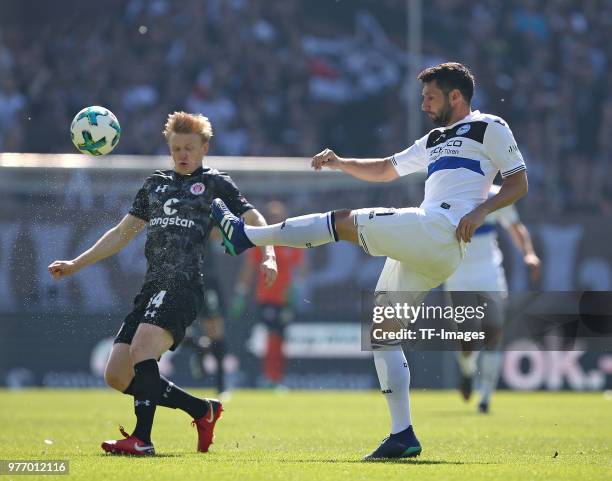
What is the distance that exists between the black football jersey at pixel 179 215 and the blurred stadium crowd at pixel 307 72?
38.9 feet

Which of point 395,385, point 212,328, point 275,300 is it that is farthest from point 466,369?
point 395,385

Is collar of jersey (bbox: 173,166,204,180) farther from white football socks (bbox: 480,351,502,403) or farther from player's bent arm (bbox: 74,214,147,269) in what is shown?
white football socks (bbox: 480,351,502,403)

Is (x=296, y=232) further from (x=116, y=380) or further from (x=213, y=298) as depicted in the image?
(x=213, y=298)

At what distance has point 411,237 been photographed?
7469 millimetres

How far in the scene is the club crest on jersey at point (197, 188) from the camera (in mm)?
7996

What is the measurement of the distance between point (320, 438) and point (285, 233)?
104 inches

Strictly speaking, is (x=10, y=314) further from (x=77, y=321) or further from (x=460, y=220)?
(x=460, y=220)

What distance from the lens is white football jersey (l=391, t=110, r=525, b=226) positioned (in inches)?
303

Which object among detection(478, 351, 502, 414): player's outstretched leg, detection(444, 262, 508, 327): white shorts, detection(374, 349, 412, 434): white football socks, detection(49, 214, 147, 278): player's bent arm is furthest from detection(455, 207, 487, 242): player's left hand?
detection(478, 351, 502, 414): player's outstretched leg

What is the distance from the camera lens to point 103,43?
21.4m

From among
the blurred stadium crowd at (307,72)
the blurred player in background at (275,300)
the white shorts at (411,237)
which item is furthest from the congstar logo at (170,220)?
the blurred stadium crowd at (307,72)

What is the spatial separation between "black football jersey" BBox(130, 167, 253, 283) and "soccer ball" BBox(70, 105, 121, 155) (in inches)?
21.6

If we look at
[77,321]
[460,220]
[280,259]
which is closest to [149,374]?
[460,220]

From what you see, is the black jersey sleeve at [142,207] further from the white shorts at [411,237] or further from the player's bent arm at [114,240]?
the white shorts at [411,237]
